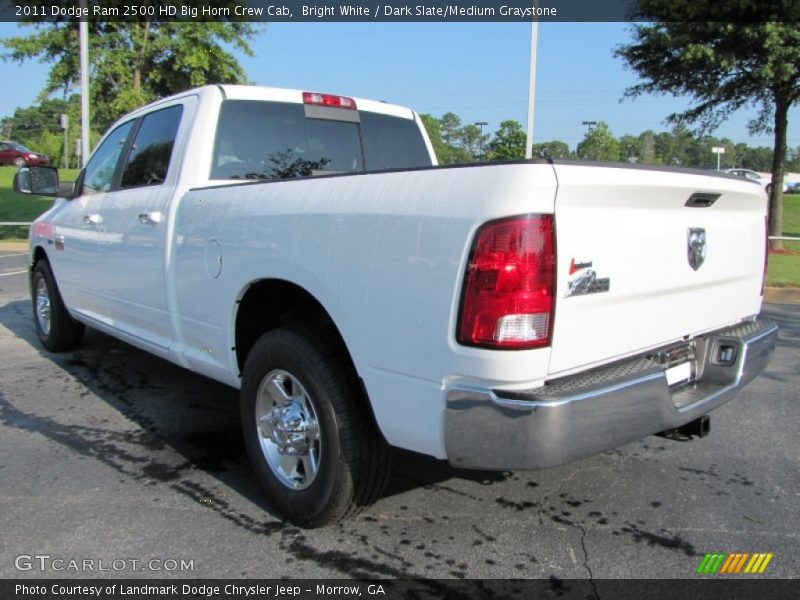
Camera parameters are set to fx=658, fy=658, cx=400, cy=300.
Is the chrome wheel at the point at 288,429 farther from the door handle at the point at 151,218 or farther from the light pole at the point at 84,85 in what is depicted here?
the light pole at the point at 84,85

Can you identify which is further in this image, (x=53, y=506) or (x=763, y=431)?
(x=763, y=431)

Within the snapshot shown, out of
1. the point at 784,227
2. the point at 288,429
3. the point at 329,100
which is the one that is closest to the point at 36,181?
the point at 329,100

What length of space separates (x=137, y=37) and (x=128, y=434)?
1505 centimetres

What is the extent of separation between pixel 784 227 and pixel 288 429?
21.7 metres

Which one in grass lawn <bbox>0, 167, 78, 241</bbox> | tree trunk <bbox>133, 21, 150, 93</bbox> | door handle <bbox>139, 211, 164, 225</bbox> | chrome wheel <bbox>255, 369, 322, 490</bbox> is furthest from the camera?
grass lawn <bbox>0, 167, 78, 241</bbox>

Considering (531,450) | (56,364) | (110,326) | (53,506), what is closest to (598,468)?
(531,450)

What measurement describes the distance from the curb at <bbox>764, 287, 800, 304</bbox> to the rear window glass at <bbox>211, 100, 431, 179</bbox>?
24.5ft

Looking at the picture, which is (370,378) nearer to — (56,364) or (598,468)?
(598,468)

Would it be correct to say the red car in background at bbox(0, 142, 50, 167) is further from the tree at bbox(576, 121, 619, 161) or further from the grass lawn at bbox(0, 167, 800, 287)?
the tree at bbox(576, 121, 619, 161)

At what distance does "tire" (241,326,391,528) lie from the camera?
8.57 feet

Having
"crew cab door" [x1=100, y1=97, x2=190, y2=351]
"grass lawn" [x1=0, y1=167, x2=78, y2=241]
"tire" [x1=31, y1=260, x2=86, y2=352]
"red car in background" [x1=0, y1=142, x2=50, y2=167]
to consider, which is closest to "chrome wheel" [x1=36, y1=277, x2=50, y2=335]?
"tire" [x1=31, y1=260, x2=86, y2=352]

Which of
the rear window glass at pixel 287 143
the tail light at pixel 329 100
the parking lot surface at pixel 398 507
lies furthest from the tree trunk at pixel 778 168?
the tail light at pixel 329 100

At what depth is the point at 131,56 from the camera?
1611 centimetres

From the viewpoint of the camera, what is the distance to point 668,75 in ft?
47.5
